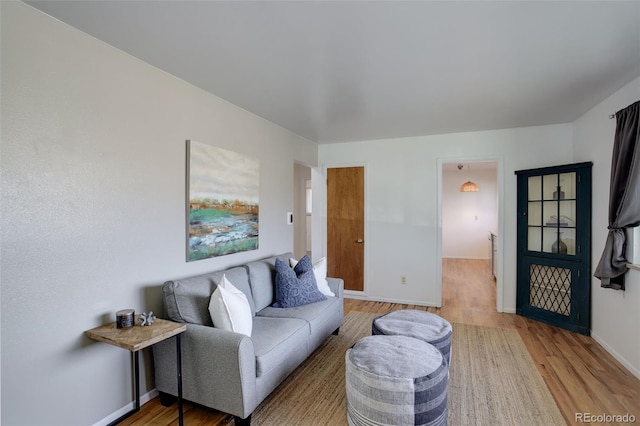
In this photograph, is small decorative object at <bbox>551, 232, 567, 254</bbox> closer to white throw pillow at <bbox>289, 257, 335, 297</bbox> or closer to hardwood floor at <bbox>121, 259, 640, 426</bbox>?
hardwood floor at <bbox>121, 259, 640, 426</bbox>

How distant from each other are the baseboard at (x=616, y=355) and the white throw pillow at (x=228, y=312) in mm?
3177

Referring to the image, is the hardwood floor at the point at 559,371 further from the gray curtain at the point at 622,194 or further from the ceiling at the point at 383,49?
the ceiling at the point at 383,49

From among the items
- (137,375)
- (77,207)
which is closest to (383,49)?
(77,207)

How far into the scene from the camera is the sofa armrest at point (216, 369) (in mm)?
1944

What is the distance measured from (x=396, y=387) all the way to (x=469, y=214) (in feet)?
26.4

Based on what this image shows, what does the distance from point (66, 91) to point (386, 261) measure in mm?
4168

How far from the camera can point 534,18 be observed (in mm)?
1800

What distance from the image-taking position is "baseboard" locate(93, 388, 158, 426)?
2.03 m

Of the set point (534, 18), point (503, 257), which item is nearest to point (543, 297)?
point (503, 257)

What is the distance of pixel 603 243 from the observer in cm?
323

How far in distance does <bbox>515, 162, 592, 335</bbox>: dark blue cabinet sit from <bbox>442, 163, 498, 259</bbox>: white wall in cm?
468

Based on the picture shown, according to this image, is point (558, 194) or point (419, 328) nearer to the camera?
point (419, 328)

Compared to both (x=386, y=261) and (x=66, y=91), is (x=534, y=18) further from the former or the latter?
(x=386, y=261)

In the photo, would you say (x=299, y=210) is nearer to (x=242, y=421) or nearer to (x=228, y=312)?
(x=228, y=312)
